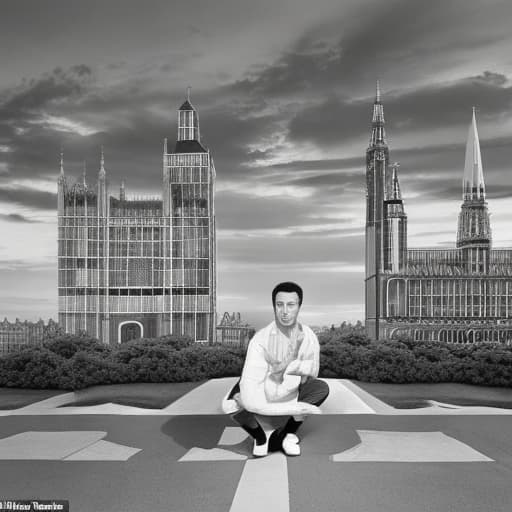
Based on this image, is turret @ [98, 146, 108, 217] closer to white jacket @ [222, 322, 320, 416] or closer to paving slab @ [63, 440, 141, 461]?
paving slab @ [63, 440, 141, 461]

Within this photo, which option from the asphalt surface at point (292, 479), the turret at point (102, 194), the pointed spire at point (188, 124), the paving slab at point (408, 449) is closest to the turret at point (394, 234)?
the pointed spire at point (188, 124)

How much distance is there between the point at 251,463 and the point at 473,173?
75891 mm

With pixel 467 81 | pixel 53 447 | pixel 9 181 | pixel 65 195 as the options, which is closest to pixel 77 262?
pixel 65 195

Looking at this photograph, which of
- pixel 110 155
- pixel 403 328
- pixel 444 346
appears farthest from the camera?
pixel 403 328

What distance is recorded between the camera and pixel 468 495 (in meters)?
6.21

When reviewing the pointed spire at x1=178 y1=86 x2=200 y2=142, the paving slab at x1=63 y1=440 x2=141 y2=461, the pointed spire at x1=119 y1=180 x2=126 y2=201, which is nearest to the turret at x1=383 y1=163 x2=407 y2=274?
the pointed spire at x1=178 y1=86 x2=200 y2=142

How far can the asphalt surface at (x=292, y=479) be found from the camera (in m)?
5.99

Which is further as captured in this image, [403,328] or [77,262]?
[403,328]

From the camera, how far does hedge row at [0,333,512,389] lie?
47.3ft

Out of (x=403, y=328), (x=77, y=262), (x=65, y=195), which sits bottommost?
(x=403, y=328)

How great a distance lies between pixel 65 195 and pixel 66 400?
Result: 2052 inches

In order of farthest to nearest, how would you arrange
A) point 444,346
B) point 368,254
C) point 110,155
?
point 368,254
point 110,155
point 444,346

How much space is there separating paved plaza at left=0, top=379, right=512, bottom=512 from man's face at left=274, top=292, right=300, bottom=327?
1254 mm

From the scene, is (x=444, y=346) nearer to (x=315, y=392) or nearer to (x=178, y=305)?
(x=315, y=392)
